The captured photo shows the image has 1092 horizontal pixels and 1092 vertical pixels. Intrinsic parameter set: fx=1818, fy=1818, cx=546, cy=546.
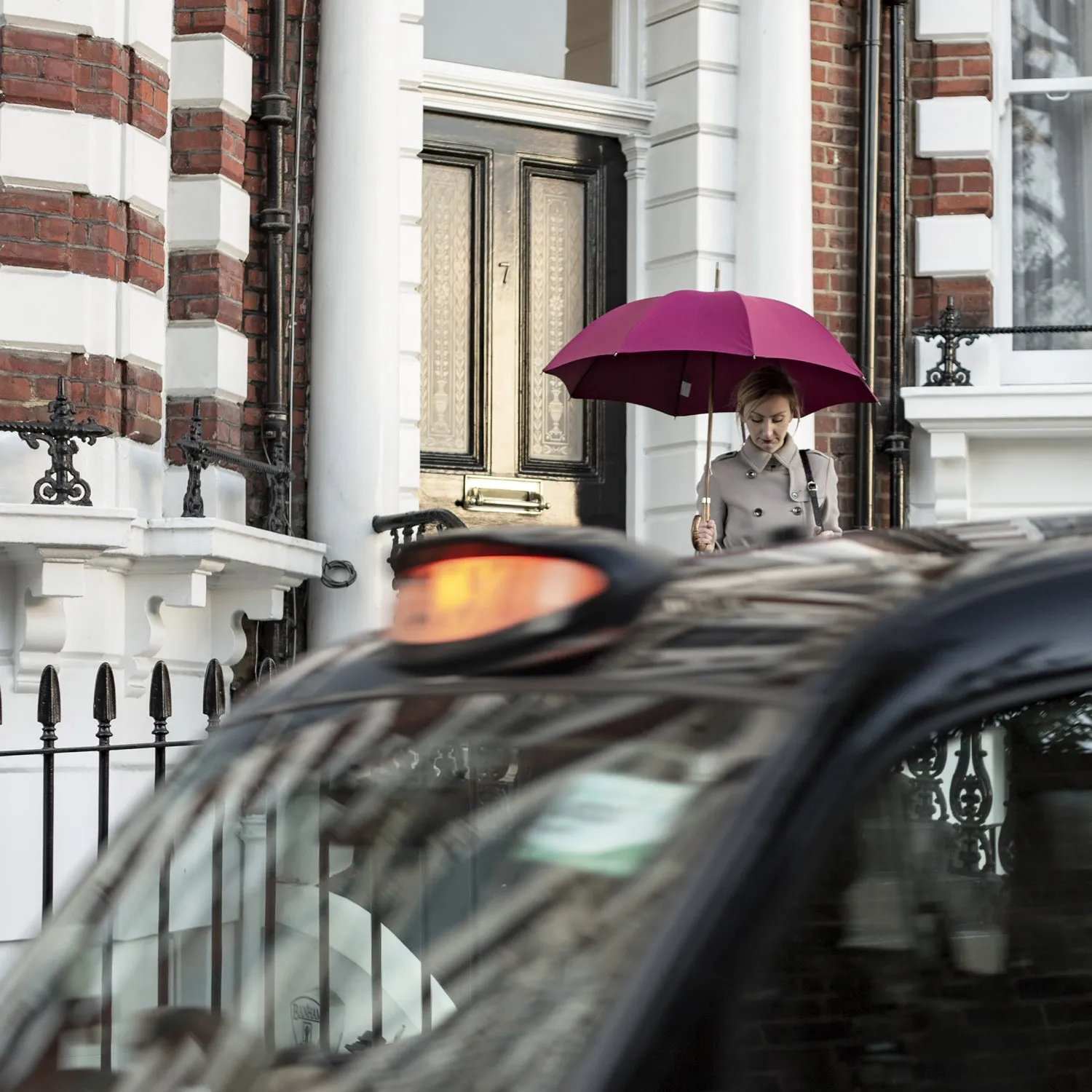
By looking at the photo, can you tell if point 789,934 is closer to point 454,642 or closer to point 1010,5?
point 454,642

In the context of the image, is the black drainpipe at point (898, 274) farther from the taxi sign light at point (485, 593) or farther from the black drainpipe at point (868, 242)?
the taxi sign light at point (485, 593)

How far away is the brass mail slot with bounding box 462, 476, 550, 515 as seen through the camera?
809cm

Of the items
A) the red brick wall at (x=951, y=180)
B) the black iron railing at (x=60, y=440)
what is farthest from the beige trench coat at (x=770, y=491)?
the red brick wall at (x=951, y=180)

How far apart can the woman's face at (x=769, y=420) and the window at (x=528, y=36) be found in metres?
3.45

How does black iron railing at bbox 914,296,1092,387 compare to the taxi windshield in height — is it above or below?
above

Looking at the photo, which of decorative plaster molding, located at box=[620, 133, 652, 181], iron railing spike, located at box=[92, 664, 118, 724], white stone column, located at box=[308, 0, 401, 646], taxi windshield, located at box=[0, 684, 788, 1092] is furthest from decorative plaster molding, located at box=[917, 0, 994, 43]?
taxi windshield, located at box=[0, 684, 788, 1092]

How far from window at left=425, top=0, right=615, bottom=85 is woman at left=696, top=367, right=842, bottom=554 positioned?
3.40m

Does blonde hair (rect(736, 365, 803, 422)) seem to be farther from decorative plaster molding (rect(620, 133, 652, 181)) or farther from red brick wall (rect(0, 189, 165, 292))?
decorative plaster molding (rect(620, 133, 652, 181))

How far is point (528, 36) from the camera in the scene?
8.43m

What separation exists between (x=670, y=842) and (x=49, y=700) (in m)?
3.82

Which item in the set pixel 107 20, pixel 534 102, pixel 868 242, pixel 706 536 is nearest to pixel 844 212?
pixel 868 242

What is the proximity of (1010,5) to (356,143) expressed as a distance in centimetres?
336

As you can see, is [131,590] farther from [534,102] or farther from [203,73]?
[534,102]

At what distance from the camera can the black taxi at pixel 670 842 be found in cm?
127
